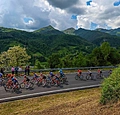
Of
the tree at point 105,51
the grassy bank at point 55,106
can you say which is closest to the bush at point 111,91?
the grassy bank at point 55,106

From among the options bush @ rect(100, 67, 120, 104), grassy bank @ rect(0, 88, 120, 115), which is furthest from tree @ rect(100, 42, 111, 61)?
bush @ rect(100, 67, 120, 104)

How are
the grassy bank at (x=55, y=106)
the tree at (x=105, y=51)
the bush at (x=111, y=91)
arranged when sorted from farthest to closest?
the tree at (x=105, y=51)
the bush at (x=111, y=91)
the grassy bank at (x=55, y=106)

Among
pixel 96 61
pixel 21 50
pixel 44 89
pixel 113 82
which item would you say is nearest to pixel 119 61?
pixel 96 61

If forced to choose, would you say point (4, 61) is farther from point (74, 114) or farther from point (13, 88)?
point (74, 114)

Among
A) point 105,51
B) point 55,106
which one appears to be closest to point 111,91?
point 55,106

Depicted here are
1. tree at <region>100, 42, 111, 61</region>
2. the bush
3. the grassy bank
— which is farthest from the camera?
tree at <region>100, 42, 111, 61</region>

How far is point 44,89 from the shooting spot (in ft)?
63.5

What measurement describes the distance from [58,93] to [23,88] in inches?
145

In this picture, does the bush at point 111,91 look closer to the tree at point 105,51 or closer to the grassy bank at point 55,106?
the grassy bank at point 55,106

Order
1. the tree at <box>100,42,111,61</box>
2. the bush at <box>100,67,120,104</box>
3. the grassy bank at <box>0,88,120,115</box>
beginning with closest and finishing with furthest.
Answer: the grassy bank at <box>0,88,120,115</box>, the bush at <box>100,67,120,104</box>, the tree at <box>100,42,111,61</box>

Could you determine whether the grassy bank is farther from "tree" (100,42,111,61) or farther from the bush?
"tree" (100,42,111,61)

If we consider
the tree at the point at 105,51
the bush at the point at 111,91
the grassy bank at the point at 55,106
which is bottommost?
the grassy bank at the point at 55,106

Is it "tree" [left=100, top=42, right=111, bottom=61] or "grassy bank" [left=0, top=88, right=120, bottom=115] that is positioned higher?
"tree" [left=100, top=42, right=111, bottom=61]

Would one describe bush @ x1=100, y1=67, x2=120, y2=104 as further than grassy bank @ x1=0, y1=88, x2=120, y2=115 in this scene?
Yes
